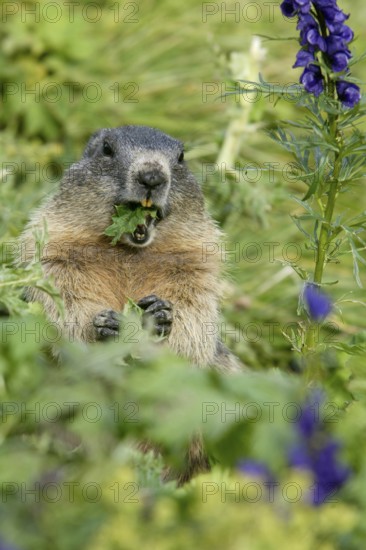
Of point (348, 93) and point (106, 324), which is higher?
point (348, 93)

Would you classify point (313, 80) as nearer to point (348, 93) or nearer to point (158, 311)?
point (348, 93)

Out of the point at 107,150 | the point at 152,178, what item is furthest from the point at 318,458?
the point at 107,150

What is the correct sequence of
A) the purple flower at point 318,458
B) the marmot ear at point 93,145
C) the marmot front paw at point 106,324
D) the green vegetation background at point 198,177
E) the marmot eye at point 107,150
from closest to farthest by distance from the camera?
the green vegetation background at point 198,177 → the purple flower at point 318,458 → the marmot front paw at point 106,324 → the marmot eye at point 107,150 → the marmot ear at point 93,145

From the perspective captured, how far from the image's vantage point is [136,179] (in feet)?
16.3

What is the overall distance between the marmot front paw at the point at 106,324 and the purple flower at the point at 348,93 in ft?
4.79

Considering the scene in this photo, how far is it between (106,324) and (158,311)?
27 centimetres

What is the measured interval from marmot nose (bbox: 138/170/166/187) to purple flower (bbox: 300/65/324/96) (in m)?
1.12

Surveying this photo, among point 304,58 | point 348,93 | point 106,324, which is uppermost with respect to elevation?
point 304,58

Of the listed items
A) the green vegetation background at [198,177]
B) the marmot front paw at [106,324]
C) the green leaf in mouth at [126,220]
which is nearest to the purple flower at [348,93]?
the green vegetation background at [198,177]

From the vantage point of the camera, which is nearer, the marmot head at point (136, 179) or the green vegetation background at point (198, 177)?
the green vegetation background at point (198, 177)

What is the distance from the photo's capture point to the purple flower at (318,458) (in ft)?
7.52

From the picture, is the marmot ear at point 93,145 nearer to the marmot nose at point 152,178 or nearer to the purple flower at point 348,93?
the marmot nose at point 152,178

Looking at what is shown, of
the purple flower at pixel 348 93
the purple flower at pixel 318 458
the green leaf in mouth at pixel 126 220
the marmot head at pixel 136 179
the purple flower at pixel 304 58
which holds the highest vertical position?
the purple flower at pixel 304 58

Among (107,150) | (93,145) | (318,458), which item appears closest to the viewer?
(318,458)
